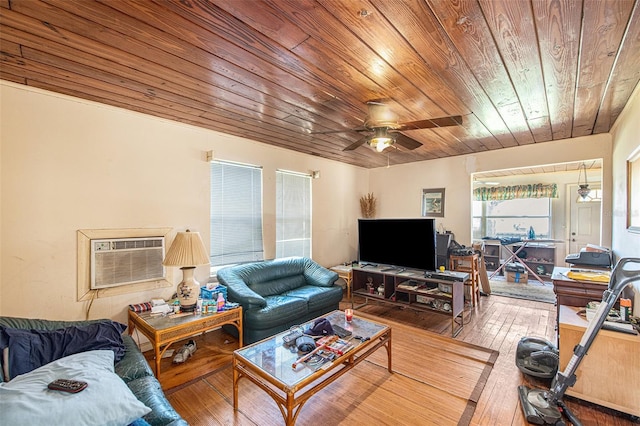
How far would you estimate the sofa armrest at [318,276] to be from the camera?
3912 millimetres

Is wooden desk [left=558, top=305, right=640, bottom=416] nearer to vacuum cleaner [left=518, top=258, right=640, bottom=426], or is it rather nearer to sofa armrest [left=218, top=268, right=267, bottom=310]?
vacuum cleaner [left=518, top=258, right=640, bottom=426]

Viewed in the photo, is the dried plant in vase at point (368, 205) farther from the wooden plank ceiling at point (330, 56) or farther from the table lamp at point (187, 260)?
the table lamp at point (187, 260)

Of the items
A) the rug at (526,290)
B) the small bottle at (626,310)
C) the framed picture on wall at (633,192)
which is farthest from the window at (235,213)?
the rug at (526,290)

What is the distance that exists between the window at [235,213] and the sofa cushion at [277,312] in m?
0.76

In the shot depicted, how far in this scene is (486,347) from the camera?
2949 millimetres

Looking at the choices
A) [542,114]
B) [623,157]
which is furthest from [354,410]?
[623,157]

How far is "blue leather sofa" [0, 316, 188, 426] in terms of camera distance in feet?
4.63

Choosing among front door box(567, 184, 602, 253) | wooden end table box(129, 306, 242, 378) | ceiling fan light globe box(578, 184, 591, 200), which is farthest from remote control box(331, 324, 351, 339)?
front door box(567, 184, 602, 253)

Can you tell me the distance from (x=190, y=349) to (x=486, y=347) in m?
3.05

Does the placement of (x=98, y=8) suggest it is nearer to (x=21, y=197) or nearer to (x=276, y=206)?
(x=21, y=197)

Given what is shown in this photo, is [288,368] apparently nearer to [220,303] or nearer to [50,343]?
[220,303]

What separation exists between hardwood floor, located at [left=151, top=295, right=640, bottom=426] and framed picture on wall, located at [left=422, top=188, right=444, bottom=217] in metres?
1.67

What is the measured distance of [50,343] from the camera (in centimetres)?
185

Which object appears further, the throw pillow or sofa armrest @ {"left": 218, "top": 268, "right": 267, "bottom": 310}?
sofa armrest @ {"left": 218, "top": 268, "right": 267, "bottom": 310}
